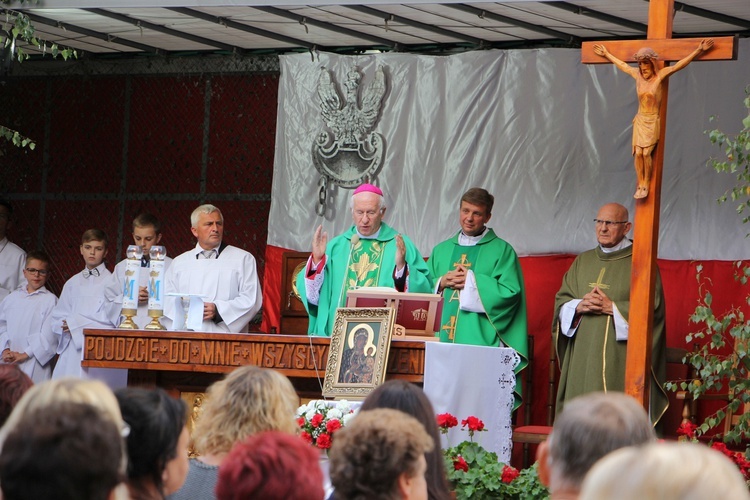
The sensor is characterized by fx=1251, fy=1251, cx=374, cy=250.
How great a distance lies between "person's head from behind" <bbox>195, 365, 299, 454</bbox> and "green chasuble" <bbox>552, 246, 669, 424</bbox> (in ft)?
16.6

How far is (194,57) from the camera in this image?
11102 millimetres

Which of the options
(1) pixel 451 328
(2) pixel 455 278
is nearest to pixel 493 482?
(2) pixel 455 278

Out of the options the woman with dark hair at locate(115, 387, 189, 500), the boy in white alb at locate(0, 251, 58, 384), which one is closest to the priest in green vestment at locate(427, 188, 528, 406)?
the boy in white alb at locate(0, 251, 58, 384)

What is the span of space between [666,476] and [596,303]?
22.5 feet

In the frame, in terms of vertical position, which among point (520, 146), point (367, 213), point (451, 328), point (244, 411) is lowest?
point (451, 328)

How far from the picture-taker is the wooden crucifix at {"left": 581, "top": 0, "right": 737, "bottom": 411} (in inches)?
272

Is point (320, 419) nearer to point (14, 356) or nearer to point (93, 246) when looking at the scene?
point (93, 246)

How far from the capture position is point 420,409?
153 inches

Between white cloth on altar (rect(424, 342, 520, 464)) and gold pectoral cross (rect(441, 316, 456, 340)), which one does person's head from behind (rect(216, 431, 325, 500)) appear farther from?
gold pectoral cross (rect(441, 316, 456, 340))

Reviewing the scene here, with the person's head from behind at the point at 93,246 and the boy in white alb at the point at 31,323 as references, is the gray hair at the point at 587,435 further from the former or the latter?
the boy in white alb at the point at 31,323

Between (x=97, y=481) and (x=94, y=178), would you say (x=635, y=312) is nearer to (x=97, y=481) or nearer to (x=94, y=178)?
(x=97, y=481)

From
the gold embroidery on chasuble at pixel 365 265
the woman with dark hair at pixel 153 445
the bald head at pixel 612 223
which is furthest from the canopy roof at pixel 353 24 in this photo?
the woman with dark hair at pixel 153 445

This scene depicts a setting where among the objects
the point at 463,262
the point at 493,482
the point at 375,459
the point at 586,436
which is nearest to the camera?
the point at 586,436

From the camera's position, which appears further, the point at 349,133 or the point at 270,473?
the point at 349,133
